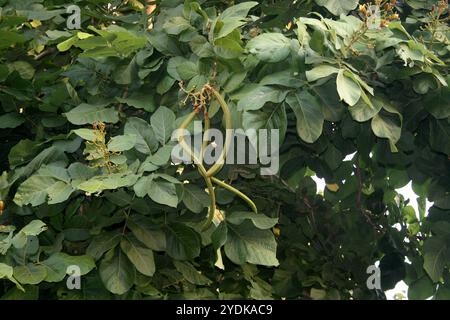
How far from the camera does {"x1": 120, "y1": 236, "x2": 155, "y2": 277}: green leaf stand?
9.24 ft

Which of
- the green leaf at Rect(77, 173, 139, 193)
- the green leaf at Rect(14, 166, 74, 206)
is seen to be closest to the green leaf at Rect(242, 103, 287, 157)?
the green leaf at Rect(77, 173, 139, 193)

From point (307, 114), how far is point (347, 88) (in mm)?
199

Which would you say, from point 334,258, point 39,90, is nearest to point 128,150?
point 39,90

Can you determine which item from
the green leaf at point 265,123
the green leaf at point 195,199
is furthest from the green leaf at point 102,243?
the green leaf at point 265,123

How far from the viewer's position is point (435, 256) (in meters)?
3.30

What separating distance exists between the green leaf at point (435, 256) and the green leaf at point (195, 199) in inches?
38.9

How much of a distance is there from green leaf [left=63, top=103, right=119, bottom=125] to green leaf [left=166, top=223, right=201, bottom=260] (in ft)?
1.44

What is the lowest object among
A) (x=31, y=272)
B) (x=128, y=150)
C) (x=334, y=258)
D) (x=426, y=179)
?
(x=334, y=258)

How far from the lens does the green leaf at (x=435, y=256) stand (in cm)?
327
